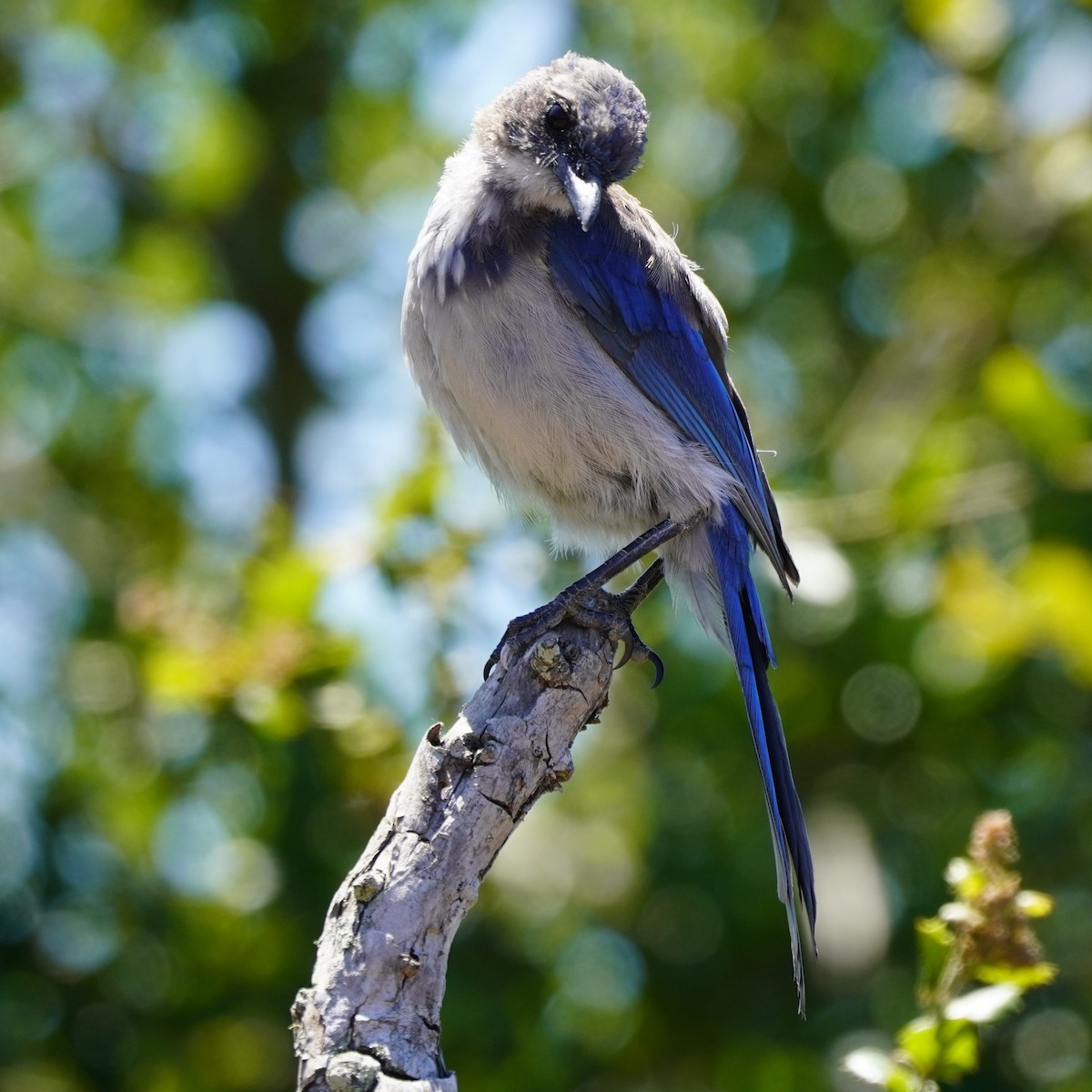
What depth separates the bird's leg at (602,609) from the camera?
354 centimetres

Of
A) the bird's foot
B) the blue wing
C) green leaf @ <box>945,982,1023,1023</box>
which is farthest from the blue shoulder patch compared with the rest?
green leaf @ <box>945,982,1023,1023</box>

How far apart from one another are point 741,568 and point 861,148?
4131 millimetres

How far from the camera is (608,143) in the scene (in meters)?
4.24

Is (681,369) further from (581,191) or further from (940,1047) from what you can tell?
(940,1047)

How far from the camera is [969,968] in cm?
273

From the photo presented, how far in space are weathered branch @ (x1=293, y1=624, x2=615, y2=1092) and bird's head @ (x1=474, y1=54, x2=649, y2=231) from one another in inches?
61.9

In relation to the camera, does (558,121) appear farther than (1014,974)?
Yes

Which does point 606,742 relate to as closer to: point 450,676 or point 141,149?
point 450,676

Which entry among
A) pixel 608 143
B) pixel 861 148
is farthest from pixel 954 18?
pixel 608 143

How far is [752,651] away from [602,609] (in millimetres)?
544

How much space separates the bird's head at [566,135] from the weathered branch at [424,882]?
1573 mm

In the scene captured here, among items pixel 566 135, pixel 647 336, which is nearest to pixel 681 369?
pixel 647 336

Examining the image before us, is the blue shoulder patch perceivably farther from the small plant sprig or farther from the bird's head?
the small plant sprig

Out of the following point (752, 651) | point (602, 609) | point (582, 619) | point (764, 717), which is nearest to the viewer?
point (582, 619)
